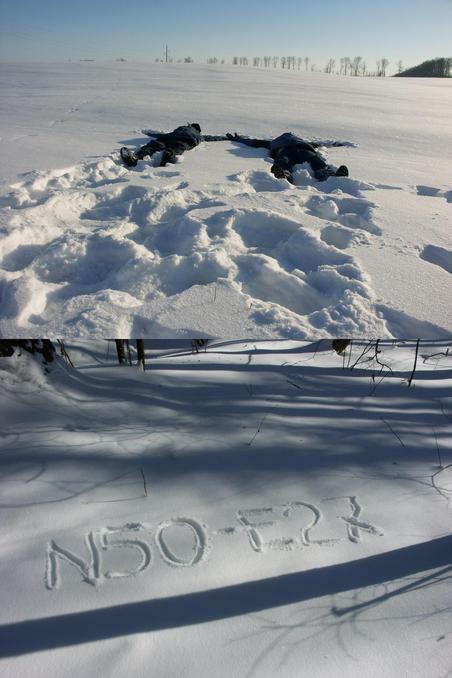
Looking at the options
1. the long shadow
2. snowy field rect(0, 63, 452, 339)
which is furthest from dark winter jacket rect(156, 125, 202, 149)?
the long shadow

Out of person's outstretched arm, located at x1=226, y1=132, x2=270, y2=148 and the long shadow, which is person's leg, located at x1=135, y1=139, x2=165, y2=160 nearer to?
person's outstretched arm, located at x1=226, y1=132, x2=270, y2=148

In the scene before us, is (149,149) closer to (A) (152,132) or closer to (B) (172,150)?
(B) (172,150)

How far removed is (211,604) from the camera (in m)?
1.11

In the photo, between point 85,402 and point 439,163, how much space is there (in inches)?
163

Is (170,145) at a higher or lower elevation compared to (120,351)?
higher

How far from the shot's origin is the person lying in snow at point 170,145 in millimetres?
4179

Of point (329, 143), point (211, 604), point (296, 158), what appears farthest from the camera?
point (329, 143)

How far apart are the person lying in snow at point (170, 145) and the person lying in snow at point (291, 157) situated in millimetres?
571

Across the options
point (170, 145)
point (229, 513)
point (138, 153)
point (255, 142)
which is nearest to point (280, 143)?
point (255, 142)

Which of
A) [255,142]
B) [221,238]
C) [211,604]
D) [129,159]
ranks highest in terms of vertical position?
[255,142]

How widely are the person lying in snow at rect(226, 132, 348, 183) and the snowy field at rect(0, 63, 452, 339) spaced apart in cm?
14

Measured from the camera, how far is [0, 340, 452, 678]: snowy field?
1036 millimetres

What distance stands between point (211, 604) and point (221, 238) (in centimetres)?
196

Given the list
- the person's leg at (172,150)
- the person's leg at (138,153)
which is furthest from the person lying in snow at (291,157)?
the person's leg at (138,153)
